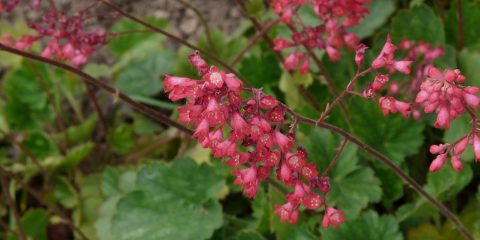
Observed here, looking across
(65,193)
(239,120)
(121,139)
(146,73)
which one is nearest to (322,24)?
(239,120)

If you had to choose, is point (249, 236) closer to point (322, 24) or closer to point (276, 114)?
point (322, 24)

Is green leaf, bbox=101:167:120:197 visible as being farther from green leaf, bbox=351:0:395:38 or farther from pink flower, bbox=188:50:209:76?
pink flower, bbox=188:50:209:76

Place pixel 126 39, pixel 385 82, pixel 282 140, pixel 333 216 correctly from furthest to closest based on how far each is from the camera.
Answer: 1. pixel 126 39
2. pixel 333 216
3. pixel 385 82
4. pixel 282 140

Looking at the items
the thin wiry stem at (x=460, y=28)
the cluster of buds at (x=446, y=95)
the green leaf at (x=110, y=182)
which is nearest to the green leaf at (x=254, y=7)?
the thin wiry stem at (x=460, y=28)

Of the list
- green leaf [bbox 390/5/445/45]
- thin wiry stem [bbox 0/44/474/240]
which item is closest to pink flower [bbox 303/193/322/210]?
thin wiry stem [bbox 0/44/474/240]

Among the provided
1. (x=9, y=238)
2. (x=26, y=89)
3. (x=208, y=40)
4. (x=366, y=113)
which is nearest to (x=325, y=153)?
(x=366, y=113)

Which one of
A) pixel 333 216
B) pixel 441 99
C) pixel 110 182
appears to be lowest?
pixel 110 182

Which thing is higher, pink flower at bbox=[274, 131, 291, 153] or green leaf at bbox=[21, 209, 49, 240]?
pink flower at bbox=[274, 131, 291, 153]
